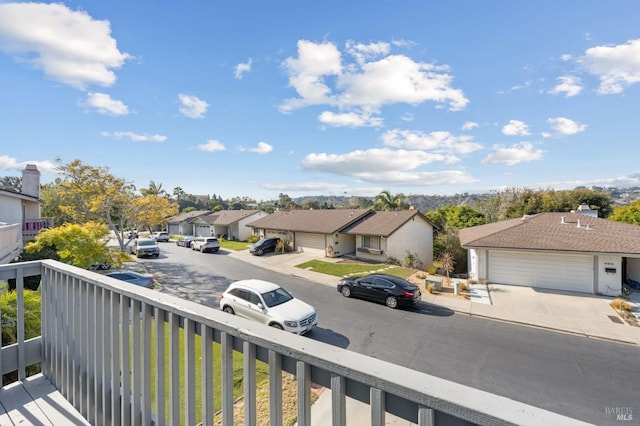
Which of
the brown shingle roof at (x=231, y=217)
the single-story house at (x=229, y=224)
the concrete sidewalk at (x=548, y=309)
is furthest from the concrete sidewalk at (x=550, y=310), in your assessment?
the brown shingle roof at (x=231, y=217)

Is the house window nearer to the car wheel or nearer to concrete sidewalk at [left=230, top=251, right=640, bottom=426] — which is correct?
concrete sidewalk at [left=230, top=251, right=640, bottom=426]

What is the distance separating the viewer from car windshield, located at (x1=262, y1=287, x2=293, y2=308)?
10.0 meters

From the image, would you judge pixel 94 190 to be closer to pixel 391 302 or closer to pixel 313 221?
pixel 313 221

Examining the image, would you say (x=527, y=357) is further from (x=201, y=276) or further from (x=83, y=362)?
(x=201, y=276)

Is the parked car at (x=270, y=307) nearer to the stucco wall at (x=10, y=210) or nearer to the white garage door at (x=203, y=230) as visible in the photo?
the stucco wall at (x=10, y=210)

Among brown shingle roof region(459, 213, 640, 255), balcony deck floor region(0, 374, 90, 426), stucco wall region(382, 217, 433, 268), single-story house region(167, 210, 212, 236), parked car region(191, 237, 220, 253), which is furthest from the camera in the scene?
single-story house region(167, 210, 212, 236)

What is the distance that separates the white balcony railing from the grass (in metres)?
17.0

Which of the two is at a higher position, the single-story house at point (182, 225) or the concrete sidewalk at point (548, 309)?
the single-story house at point (182, 225)

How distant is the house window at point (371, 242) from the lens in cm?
2480

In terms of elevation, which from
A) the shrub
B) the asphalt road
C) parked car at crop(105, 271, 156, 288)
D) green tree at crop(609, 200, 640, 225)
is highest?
green tree at crop(609, 200, 640, 225)

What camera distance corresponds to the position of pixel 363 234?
24.9 metres

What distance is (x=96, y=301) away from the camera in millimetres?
2570

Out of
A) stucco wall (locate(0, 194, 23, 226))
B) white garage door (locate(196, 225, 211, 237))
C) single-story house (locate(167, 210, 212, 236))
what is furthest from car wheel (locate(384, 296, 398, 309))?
single-story house (locate(167, 210, 212, 236))

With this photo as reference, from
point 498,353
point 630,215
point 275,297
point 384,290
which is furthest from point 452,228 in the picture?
point 275,297
